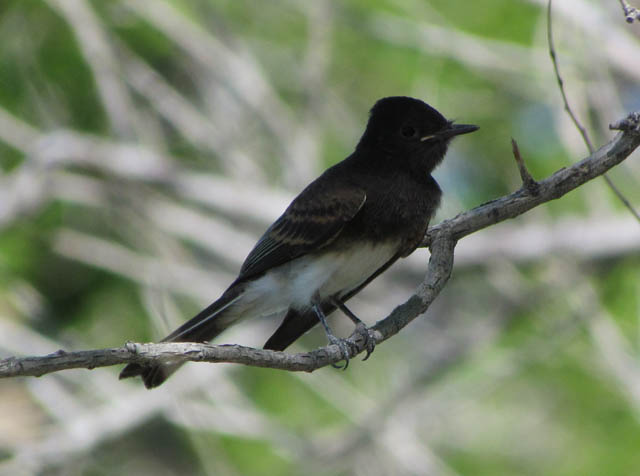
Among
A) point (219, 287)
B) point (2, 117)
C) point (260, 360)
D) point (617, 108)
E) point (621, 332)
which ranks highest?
point (2, 117)

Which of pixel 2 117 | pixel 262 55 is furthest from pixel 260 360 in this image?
pixel 262 55

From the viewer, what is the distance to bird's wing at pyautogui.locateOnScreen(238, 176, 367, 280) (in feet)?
15.4

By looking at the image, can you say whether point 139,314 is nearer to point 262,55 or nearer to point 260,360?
point 262,55

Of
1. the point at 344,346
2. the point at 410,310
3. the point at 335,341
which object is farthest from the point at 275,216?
the point at 410,310

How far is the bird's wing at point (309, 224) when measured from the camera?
4.71m

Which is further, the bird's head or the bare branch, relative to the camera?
the bird's head

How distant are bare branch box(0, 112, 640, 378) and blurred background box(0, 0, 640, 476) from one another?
2857 millimetres

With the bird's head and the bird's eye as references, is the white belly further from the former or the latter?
the bird's eye

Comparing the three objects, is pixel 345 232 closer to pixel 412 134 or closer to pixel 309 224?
pixel 309 224

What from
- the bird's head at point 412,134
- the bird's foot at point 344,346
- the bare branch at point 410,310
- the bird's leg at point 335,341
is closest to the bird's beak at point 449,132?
the bird's head at point 412,134

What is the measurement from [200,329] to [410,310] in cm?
119

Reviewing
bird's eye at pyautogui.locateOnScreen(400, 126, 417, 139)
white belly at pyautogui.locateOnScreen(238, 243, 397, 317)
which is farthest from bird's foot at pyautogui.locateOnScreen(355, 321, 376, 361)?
bird's eye at pyautogui.locateOnScreen(400, 126, 417, 139)

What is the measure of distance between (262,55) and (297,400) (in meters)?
4.14

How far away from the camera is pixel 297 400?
347 inches
